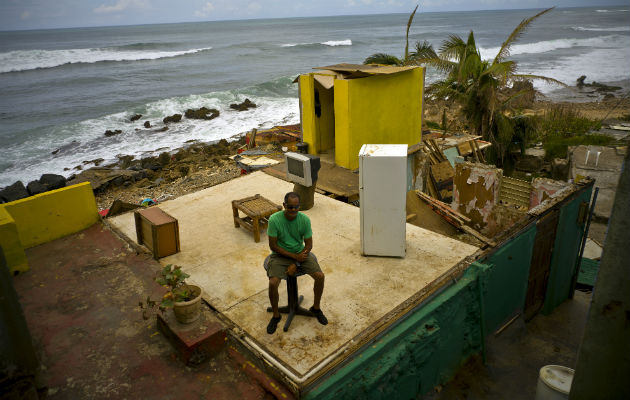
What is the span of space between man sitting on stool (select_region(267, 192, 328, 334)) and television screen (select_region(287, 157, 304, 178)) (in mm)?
3072

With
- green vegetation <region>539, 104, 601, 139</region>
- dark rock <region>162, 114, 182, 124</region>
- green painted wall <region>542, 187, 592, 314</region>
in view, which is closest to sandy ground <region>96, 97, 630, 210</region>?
green vegetation <region>539, 104, 601, 139</region>

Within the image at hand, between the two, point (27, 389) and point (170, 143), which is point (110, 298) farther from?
point (170, 143)

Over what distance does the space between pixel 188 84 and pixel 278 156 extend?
35.2 m

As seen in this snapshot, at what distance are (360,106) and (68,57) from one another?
74591 millimetres

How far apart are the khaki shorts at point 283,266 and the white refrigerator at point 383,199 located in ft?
5.78

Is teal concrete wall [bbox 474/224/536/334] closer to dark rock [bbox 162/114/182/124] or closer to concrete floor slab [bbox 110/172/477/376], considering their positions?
concrete floor slab [bbox 110/172/477/376]

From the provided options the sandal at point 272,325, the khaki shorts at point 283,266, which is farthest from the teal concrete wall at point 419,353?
the khaki shorts at point 283,266

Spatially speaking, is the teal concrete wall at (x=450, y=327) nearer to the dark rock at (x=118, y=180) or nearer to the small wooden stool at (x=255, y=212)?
the small wooden stool at (x=255, y=212)

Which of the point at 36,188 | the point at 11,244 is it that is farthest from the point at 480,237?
the point at 36,188

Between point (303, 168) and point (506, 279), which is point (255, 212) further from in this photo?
point (506, 279)

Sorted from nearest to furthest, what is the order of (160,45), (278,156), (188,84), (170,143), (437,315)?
(437,315), (278,156), (170,143), (188,84), (160,45)

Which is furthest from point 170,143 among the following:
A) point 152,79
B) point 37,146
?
point 152,79

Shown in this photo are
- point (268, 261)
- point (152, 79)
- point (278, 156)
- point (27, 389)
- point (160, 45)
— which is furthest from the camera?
point (160, 45)

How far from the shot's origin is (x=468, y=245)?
697cm
